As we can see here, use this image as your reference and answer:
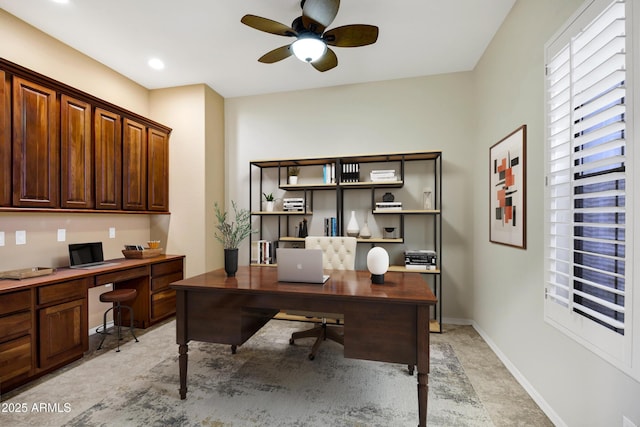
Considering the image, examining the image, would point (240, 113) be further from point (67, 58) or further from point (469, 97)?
point (469, 97)

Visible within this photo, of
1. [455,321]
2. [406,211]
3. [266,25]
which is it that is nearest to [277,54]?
[266,25]

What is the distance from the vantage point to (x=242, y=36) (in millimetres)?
Answer: 2762

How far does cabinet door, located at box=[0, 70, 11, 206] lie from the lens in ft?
7.02

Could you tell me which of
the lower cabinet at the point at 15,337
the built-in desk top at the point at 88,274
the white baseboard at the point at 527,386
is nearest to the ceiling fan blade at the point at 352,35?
the white baseboard at the point at 527,386

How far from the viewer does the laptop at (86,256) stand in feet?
9.17

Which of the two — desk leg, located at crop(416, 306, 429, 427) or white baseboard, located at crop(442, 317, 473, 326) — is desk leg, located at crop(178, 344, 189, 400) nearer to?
desk leg, located at crop(416, 306, 429, 427)

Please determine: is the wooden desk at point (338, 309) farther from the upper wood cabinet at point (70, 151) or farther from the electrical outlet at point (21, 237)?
the electrical outlet at point (21, 237)

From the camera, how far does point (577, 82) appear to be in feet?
4.85

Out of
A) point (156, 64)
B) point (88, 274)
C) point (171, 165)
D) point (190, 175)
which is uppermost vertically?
point (156, 64)

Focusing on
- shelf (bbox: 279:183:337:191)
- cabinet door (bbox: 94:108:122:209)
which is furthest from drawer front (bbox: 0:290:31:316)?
shelf (bbox: 279:183:337:191)

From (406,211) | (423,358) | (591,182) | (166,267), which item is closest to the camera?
(591,182)

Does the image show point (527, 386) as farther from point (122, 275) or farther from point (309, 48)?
point (122, 275)

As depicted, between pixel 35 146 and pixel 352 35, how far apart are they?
282cm

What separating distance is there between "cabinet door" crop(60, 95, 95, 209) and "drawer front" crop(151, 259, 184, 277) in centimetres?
93
